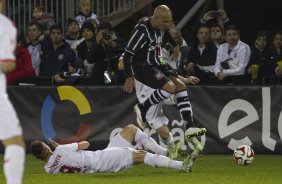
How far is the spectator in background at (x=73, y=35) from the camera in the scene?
715 inches

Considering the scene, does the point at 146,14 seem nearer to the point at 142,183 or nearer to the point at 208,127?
the point at 208,127

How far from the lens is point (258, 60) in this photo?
17031mm

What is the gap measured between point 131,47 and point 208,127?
3315mm

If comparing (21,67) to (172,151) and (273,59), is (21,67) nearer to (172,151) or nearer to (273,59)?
(273,59)

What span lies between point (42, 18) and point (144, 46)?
5852mm

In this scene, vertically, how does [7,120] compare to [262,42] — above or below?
above

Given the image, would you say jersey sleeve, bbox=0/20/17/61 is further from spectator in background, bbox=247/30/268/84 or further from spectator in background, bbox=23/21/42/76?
spectator in background, bbox=23/21/42/76

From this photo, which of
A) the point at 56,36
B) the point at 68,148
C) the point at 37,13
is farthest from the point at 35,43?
the point at 68,148

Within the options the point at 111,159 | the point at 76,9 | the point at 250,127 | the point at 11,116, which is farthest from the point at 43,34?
the point at 11,116

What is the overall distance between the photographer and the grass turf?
294cm

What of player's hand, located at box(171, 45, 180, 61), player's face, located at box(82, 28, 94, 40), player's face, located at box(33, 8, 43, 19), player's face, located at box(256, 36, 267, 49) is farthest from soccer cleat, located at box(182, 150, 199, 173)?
player's face, located at box(33, 8, 43, 19)

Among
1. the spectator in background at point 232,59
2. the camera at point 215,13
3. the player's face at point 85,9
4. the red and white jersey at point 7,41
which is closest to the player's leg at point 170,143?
the spectator in background at point 232,59

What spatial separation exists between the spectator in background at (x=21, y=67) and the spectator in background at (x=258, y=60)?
388cm

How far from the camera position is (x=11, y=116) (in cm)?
849
